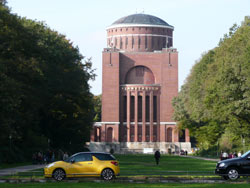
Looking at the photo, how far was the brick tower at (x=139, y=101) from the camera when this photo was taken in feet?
351

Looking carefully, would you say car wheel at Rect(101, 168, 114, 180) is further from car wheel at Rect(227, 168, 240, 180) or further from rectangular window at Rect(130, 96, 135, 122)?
rectangular window at Rect(130, 96, 135, 122)

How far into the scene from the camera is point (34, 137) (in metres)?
54.7

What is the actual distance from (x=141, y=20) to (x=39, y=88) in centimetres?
6641

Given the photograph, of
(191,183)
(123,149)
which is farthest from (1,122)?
(123,149)

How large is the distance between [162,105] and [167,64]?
7591 millimetres

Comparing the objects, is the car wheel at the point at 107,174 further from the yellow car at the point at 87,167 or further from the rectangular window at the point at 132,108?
the rectangular window at the point at 132,108

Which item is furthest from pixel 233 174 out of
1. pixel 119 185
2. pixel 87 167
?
pixel 87 167

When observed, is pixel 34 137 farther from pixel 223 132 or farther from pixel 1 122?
pixel 223 132

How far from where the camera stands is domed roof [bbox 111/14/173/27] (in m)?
115

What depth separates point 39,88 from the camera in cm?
5147

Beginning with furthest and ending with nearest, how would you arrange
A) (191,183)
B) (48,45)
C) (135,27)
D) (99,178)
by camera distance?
(135,27) → (48,45) → (99,178) → (191,183)

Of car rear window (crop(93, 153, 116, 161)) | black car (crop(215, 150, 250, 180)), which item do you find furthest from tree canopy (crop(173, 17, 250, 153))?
car rear window (crop(93, 153, 116, 161))

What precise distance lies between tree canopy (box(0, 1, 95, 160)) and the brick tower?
35.3m

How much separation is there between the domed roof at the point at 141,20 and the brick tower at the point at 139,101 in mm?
7428
